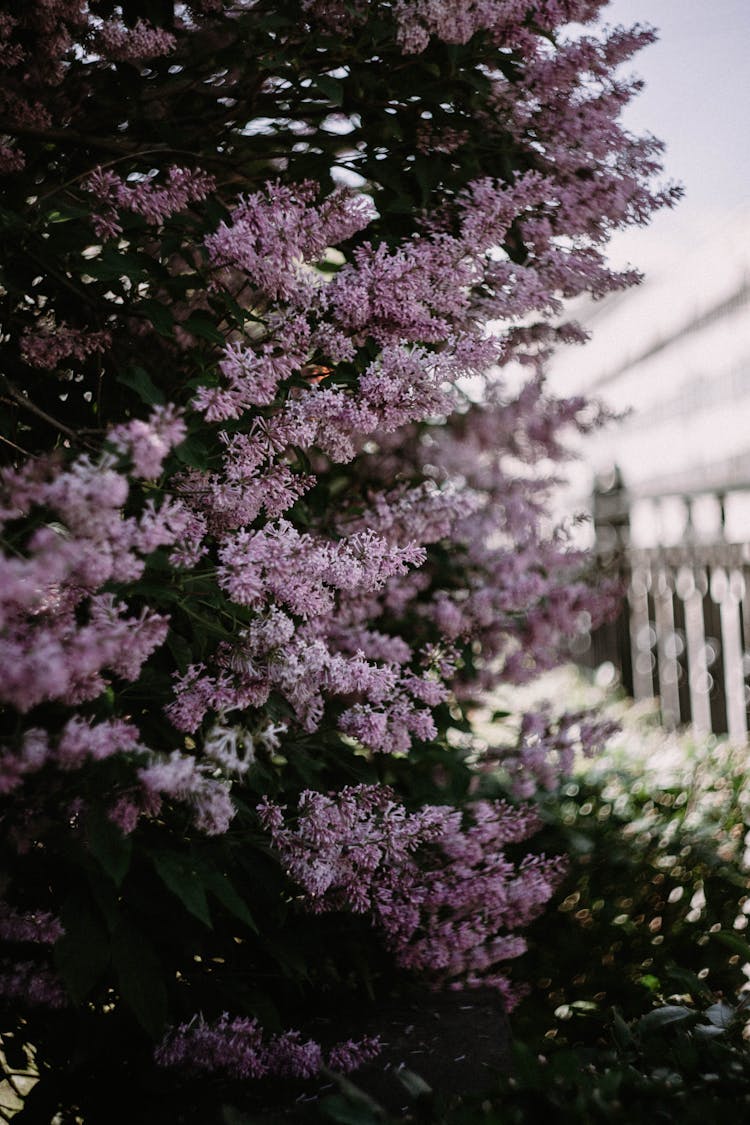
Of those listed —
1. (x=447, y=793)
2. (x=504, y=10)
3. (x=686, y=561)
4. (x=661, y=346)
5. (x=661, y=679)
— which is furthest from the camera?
(x=661, y=346)

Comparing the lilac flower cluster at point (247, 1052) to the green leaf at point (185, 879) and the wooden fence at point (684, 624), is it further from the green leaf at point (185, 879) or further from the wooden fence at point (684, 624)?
the wooden fence at point (684, 624)

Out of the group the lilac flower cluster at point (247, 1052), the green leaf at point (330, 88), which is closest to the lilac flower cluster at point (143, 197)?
the green leaf at point (330, 88)

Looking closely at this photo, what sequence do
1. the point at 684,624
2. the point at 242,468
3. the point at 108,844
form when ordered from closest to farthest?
the point at 108,844
the point at 242,468
the point at 684,624

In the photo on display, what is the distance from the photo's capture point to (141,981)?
141cm

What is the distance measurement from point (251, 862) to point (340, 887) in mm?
230

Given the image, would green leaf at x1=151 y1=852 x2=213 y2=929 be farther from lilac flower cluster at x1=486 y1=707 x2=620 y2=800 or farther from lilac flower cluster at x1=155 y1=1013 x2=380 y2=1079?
lilac flower cluster at x1=486 y1=707 x2=620 y2=800

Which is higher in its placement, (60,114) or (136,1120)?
(60,114)

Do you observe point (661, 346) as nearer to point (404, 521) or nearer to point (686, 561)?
point (686, 561)

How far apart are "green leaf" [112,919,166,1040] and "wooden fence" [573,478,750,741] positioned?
8.74 feet

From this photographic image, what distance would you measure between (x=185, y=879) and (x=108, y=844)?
133mm

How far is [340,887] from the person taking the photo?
1824mm

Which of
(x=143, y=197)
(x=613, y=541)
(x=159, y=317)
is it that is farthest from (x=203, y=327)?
(x=613, y=541)

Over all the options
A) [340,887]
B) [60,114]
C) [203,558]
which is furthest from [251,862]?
[60,114]

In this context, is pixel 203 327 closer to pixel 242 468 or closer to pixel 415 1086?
pixel 242 468
